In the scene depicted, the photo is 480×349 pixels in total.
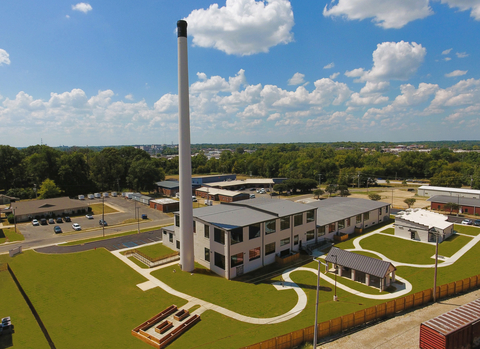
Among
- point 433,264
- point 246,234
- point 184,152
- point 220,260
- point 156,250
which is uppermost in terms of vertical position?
point 184,152

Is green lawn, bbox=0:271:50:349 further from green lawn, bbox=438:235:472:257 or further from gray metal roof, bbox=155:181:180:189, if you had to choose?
gray metal roof, bbox=155:181:180:189

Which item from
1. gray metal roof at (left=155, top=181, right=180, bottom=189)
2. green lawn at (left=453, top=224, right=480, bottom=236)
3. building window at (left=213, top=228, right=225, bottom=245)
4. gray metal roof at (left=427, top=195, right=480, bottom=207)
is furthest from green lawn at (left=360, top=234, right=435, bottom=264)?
gray metal roof at (left=155, top=181, right=180, bottom=189)

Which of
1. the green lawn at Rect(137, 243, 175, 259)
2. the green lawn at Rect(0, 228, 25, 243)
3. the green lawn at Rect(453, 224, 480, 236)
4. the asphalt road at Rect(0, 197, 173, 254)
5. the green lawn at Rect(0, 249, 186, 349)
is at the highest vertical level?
the green lawn at Rect(453, 224, 480, 236)

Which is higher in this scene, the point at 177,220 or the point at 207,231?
the point at 177,220

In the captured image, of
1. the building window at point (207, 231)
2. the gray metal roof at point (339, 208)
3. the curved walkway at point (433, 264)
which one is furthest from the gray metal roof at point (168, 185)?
the curved walkway at point (433, 264)

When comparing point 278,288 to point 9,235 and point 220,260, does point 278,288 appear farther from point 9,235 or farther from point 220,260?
point 9,235

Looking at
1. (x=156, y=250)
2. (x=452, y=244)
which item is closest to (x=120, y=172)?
(x=156, y=250)

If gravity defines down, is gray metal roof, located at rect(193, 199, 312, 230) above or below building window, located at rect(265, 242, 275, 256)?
above
